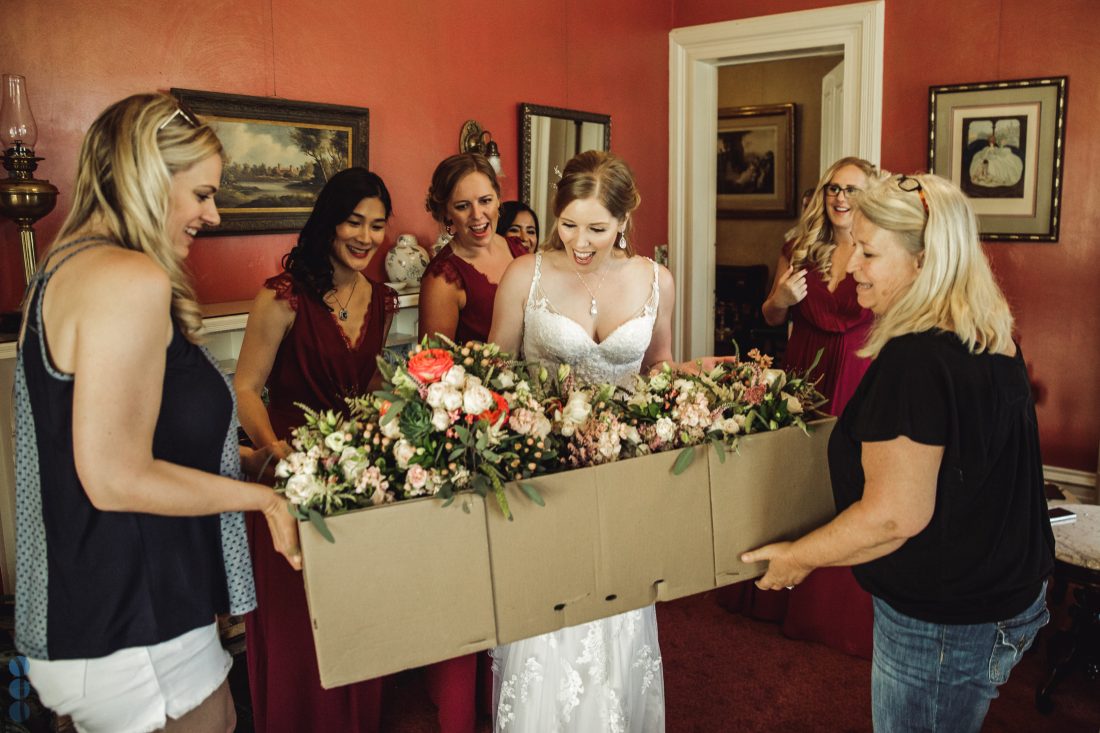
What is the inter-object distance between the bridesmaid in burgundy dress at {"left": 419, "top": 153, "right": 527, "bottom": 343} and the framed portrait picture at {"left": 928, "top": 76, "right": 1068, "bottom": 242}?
284 cm

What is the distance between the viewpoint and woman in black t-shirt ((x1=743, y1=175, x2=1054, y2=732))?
1510 mm

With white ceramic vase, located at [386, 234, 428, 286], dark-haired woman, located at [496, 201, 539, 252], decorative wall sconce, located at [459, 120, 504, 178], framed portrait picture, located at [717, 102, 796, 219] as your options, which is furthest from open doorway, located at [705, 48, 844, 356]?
white ceramic vase, located at [386, 234, 428, 286]

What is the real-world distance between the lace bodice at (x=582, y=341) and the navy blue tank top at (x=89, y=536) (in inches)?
47.1

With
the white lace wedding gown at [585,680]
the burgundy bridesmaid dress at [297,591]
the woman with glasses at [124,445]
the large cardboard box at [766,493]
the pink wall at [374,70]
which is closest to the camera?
the woman with glasses at [124,445]

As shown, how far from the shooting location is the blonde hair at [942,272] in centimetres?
153

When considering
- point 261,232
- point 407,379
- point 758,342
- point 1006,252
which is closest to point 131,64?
point 261,232

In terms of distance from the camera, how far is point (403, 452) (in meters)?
1.51

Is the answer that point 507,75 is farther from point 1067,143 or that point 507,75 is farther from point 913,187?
point 913,187

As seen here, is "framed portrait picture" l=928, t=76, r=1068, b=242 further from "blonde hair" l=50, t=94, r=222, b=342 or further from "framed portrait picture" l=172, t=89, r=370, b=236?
"blonde hair" l=50, t=94, r=222, b=342

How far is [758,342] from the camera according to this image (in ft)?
24.2

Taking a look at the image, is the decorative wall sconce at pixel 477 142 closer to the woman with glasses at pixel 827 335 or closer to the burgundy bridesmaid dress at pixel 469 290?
the burgundy bridesmaid dress at pixel 469 290

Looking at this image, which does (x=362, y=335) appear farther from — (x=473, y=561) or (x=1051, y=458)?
(x=1051, y=458)

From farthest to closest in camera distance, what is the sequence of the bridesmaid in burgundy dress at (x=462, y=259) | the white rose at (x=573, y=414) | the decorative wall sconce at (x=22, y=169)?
the bridesmaid in burgundy dress at (x=462, y=259) → the decorative wall sconce at (x=22, y=169) → the white rose at (x=573, y=414)

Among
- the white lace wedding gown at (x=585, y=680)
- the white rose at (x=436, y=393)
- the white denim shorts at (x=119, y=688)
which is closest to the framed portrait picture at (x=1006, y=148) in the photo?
the white lace wedding gown at (x=585, y=680)
